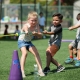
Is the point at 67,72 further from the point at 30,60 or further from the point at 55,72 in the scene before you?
the point at 30,60

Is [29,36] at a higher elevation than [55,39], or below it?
higher

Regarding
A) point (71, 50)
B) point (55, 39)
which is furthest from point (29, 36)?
point (71, 50)

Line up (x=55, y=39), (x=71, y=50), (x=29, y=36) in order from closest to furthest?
(x=29, y=36), (x=55, y=39), (x=71, y=50)

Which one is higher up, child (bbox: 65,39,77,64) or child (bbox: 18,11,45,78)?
child (bbox: 18,11,45,78)

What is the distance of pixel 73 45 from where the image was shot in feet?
33.6

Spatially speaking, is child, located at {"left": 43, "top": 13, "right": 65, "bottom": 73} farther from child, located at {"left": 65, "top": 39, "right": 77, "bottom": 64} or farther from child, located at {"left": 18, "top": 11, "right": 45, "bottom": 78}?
child, located at {"left": 65, "top": 39, "right": 77, "bottom": 64}

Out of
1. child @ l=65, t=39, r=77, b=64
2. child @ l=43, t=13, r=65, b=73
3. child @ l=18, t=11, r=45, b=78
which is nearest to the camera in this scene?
child @ l=18, t=11, r=45, b=78

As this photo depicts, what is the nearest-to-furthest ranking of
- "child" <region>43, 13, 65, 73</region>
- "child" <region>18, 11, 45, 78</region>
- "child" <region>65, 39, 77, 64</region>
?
"child" <region>18, 11, 45, 78</region> → "child" <region>43, 13, 65, 73</region> → "child" <region>65, 39, 77, 64</region>

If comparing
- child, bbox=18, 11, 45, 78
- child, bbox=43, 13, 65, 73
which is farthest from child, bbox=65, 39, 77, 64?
child, bbox=18, 11, 45, 78

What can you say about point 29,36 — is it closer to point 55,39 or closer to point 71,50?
point 55,39

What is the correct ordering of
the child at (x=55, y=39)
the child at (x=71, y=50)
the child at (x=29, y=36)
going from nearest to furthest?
the child at (x=29, y=36), the child at (x=55, y=39), the child at (x=71, y=50)

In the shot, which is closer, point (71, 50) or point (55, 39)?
point (55, 39)

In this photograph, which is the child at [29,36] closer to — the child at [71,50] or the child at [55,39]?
the child at [55,39]

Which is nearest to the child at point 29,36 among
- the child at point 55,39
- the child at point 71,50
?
the child at point 55,39
